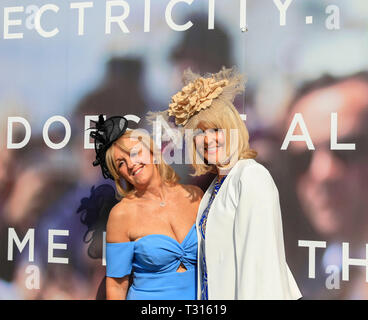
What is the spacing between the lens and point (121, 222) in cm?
234

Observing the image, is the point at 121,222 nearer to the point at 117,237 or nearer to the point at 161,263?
the point at 117,237

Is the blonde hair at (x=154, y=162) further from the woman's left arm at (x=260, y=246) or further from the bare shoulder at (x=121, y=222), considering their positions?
the woman's left arm at (x=260, y=246)

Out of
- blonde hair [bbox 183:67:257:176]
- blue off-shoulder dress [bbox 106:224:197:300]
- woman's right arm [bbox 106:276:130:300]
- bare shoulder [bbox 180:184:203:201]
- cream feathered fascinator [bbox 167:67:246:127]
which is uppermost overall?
cream feathered fascinator [bbox 167:67:246:127]

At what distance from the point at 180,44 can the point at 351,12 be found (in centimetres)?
99

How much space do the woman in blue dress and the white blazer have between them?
20 centimetres

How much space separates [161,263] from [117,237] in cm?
28

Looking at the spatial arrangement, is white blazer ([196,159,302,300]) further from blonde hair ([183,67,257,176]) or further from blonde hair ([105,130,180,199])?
blonde hair ([105,130,180,199])

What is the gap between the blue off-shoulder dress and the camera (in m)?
2.22

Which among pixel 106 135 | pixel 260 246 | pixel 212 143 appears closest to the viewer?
pixel 260 246

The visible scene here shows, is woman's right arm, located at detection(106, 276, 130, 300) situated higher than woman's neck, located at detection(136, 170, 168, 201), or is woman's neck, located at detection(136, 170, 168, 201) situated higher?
woman's neck, located at detection(136, 170, 168, 201)

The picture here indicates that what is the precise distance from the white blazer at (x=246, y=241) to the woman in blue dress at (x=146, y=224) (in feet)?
0.66

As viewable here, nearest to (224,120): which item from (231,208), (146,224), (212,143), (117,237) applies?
(212,143)

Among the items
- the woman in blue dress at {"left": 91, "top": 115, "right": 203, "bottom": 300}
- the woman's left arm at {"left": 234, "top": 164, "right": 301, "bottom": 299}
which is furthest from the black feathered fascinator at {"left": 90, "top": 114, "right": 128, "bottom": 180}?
the woman's left arm at {"left": 234, "top": 164, "right": 301, "bottom": 299}
